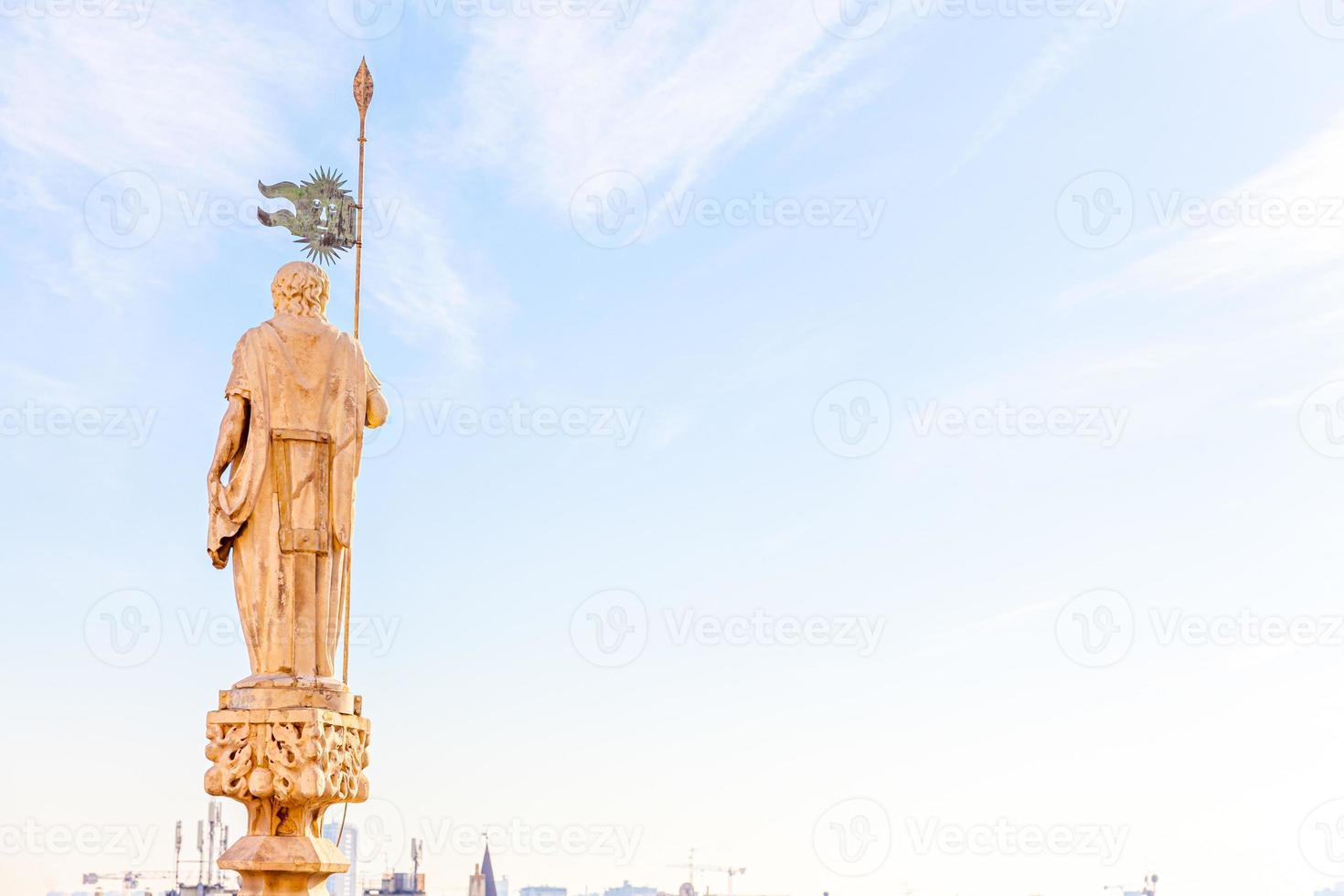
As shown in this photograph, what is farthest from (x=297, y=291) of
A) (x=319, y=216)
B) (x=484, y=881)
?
(x=484, y=881)

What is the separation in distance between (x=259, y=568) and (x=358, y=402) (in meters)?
1.66

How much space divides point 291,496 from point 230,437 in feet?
2.40

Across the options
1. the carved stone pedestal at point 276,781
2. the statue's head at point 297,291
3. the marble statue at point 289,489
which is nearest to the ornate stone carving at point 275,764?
the carved stone pedestal at point 276,781

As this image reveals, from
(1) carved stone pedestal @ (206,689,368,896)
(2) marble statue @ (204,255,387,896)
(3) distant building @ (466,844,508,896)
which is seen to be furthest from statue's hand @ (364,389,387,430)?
(3) distant building @ (466,844,508,896)

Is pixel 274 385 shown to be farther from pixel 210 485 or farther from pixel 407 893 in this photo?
pixel 407 893

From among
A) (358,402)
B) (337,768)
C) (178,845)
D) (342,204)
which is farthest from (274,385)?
(178,845)

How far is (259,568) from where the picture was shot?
47.9 feet

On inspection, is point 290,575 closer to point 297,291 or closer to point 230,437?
point 230,437

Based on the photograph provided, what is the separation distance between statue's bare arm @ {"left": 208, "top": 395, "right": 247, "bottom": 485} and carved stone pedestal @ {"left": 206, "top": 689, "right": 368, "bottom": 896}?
6.36 ft

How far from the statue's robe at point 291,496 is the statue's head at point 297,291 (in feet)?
0.59

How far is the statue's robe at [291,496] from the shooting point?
47.5ft

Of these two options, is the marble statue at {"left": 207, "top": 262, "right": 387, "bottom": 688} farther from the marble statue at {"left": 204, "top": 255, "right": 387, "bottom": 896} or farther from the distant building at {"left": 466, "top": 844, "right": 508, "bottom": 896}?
the distant building at {"left": 466, "top": 844, "right": 508, "bottom": 896}

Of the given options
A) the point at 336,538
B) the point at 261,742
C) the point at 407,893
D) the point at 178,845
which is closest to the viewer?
the point at 261,742

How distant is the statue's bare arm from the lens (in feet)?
48.5
